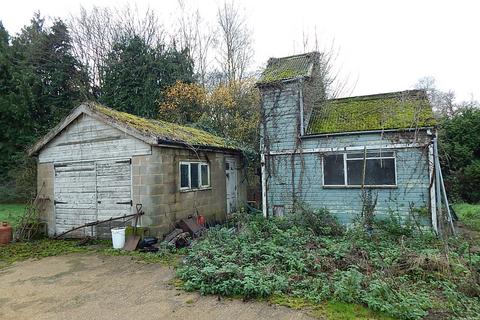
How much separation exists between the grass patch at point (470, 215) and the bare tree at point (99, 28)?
76.3 feet

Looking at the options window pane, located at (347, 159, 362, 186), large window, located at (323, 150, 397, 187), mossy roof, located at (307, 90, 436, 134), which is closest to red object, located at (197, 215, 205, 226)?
large window, located at (323, 150, 397, 187)

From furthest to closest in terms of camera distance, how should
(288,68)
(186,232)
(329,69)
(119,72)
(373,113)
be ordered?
1. (119,72)
2. (329,69)
3. (288,68)
4. (373,113)
5. (186,232)

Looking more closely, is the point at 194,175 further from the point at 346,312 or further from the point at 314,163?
the point at 346,312

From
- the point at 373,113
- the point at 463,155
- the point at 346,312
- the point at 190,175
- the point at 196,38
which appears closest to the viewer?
the point at 346,312

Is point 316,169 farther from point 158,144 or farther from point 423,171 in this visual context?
point 158,144

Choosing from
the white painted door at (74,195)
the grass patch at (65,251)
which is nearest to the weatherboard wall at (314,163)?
the grass patch at (65,251)

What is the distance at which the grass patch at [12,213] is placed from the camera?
45.1 feet

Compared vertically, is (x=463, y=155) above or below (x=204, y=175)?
above

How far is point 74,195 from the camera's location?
10.4 meters

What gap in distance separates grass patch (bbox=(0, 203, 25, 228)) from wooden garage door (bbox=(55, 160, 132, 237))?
12.2 feet

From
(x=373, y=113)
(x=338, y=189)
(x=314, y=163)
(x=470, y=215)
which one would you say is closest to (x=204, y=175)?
(x=314, y=163)

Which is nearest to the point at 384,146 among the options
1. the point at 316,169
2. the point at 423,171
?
the point at 423,171

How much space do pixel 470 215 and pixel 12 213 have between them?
21.7 meters

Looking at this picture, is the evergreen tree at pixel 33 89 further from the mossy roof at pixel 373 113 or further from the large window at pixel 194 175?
the mossy roof at pixel 373 113
